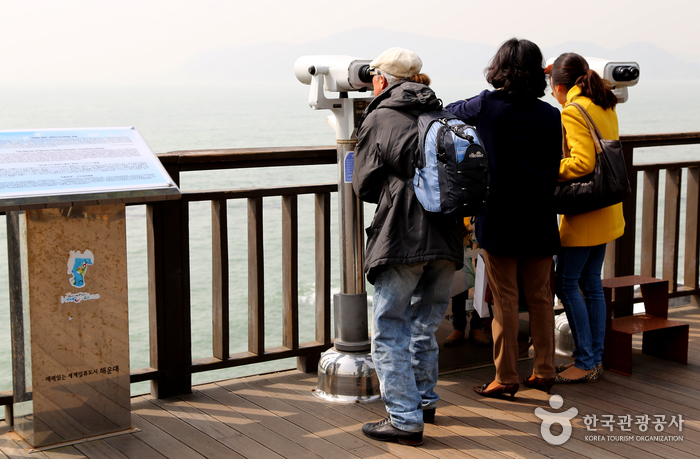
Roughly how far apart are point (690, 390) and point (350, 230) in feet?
5.86

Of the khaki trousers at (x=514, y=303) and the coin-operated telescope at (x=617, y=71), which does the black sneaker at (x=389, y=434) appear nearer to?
the khaki trousers at (x=514, y=303)

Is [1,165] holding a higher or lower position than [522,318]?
higher

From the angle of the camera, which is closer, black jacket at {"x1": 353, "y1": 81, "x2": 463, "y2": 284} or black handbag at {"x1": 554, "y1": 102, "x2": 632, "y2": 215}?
black jacket at {"x1": 353, "y1": 81, "x2": 463, "y2": 284}

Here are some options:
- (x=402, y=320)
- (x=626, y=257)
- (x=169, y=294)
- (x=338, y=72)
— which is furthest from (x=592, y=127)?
(x=169, y=294)

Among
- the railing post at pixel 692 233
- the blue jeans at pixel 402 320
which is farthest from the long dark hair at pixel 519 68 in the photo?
Answer: the railing post at pixel 692 233

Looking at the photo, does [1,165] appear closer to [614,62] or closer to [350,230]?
[350,230]

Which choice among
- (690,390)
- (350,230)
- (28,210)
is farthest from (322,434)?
(690,390)

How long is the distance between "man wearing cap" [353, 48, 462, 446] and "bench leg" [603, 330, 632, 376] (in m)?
1.29

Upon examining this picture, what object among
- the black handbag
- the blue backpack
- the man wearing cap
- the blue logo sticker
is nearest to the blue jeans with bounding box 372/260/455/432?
the man wearing cap

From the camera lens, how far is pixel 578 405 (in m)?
3.30

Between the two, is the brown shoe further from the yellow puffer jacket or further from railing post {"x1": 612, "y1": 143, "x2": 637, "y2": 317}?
railing post {"x1": 612, "y1": 143, "x2": 637, "y2": 317}

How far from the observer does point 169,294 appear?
332 cm

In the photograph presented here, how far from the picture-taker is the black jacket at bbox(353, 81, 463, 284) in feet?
8.69

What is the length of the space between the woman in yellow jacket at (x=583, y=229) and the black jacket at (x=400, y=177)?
0.89m
